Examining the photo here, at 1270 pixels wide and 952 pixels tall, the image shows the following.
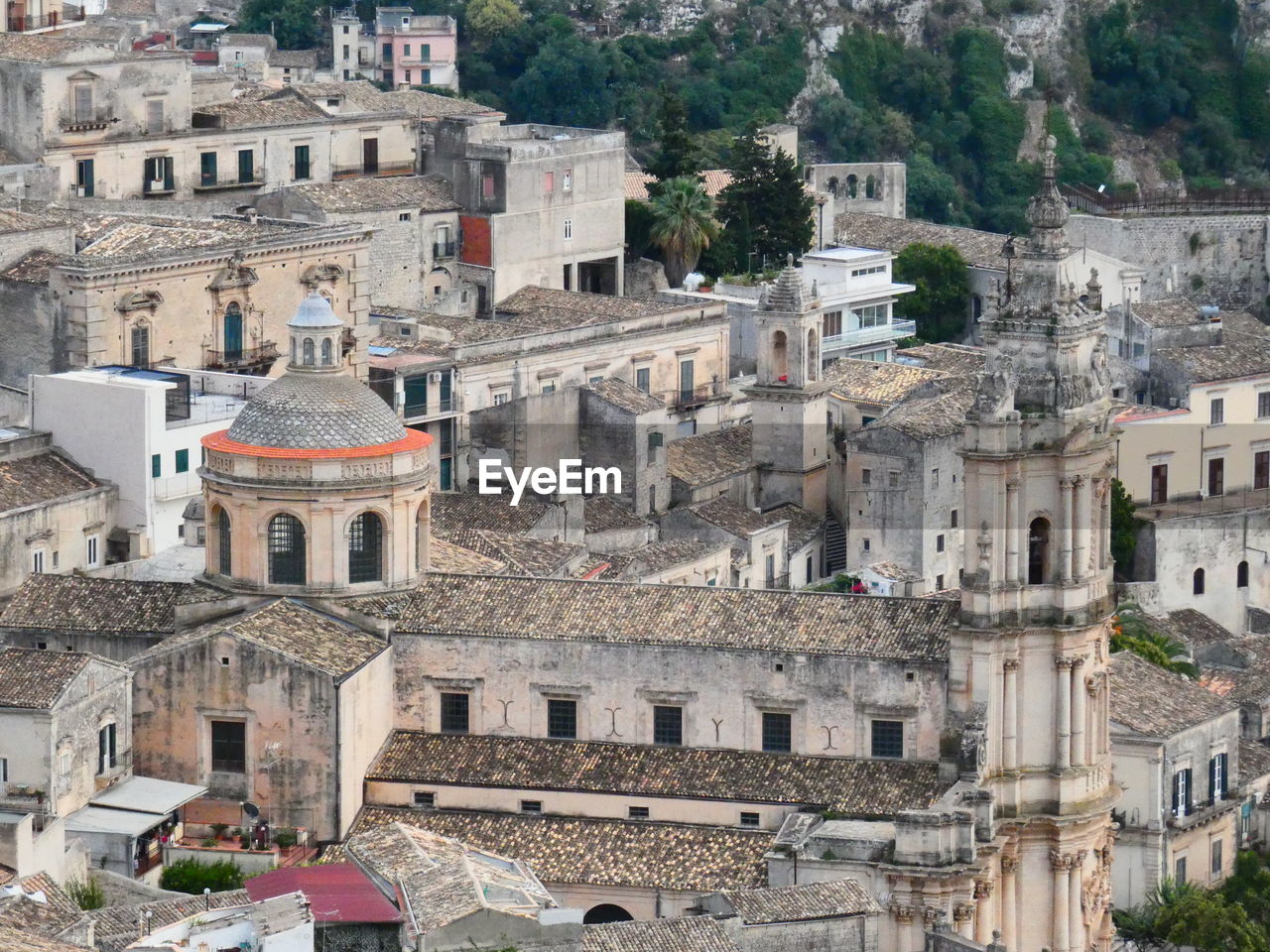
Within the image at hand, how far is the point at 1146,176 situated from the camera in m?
166

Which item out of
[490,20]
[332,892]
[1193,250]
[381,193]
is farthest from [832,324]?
[332,892]

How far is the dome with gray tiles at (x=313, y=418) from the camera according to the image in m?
A: 85.0

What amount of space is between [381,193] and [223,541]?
1332 inches

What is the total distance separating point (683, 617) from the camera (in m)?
84.3

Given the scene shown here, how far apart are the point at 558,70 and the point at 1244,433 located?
139 feet

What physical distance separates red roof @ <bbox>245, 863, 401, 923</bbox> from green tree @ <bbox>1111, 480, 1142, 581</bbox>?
36429 millimetres

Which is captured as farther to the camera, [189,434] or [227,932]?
[189,434]

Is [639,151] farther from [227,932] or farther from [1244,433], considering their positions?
[227,932]

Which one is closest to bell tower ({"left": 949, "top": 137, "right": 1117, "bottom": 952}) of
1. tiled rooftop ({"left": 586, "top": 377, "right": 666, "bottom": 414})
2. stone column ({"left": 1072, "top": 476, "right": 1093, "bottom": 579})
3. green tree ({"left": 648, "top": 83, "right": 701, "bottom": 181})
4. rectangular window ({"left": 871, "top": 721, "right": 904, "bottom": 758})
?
stone column ({"left": 1072, "top": 476, "right": 1093, "bottom": 579})

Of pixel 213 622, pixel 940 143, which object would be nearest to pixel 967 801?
pixel 213 622

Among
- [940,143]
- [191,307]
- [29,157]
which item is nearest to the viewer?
[191,307]

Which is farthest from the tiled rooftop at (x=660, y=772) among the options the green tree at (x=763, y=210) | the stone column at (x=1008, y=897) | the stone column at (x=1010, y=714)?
the green tree at (x=763, y=210)

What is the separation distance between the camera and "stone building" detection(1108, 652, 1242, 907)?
94000 mm

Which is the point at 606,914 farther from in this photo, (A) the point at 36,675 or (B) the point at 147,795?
(A) the point at 36,675
